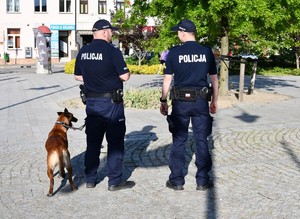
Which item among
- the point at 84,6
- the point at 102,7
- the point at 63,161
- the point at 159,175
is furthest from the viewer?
the point at 102,7

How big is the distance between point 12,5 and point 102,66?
40962 mm

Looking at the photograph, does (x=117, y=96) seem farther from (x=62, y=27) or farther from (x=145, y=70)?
(x=62, y=27)

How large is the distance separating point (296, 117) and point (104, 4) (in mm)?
37691

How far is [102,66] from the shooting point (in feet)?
17.6

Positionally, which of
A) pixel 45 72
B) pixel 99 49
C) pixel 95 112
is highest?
pixel 99 49

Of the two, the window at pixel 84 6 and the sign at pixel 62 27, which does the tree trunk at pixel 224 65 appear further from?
Answer: the window at pixel 84 6

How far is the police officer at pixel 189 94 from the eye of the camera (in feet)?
17.7

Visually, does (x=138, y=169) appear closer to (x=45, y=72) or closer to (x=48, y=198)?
(x=48, y=198)

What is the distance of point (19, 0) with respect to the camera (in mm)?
43594

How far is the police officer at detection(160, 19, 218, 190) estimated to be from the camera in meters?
5.39

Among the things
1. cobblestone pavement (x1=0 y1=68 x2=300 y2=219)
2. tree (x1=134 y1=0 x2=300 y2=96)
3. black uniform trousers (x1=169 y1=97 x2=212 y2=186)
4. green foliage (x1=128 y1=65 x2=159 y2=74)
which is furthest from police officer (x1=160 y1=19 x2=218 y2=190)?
green foliage (x1=128 y1=65 x2=159 y2=74)

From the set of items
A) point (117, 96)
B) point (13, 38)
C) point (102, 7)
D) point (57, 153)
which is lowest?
point (13, 38)

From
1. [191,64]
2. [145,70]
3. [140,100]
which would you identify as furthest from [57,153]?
[145,70]

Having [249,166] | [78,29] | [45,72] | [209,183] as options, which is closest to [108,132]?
[209,183]
